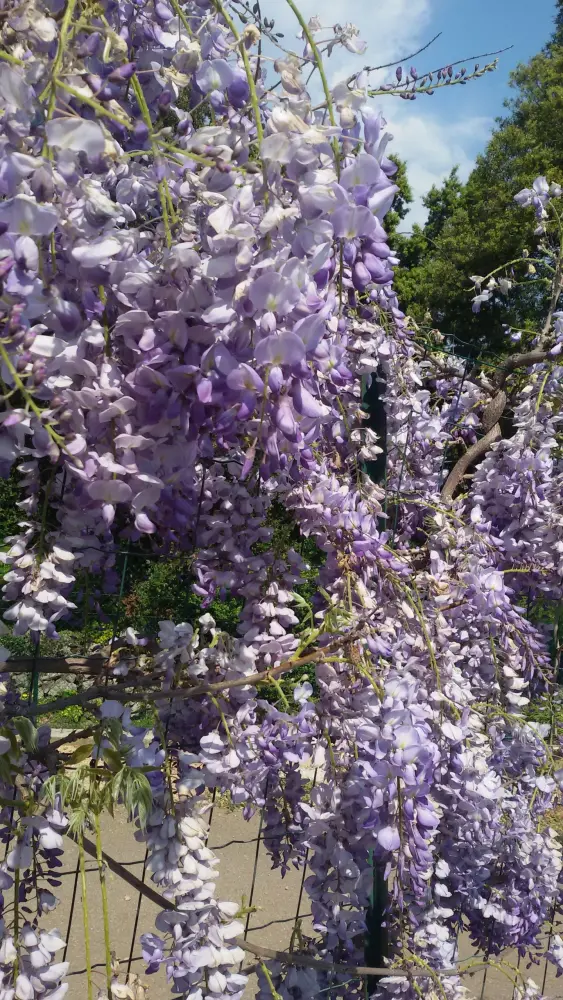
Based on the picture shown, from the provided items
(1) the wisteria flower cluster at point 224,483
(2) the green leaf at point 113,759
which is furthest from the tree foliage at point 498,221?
(2) the green leaf at point 113,759

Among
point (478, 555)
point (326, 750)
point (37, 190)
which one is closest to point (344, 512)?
point (326, 750)

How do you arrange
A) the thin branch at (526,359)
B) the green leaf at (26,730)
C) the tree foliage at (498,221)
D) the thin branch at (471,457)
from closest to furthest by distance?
the green leaf at (26,730), the thin branch at (526,359), the thin branch at (471,457), the tree foliage at (498,221)

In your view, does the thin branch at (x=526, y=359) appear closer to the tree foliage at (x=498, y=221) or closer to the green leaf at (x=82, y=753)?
the green leaf at (x=82, y=753)

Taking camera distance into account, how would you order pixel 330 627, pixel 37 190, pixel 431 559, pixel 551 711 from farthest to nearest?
pixel 551 711 < pixel 431 559 < pixel 330 627 < pixel 37 190

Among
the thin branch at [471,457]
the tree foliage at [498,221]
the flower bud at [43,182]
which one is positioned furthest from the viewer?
the tree foliage at [498,221]

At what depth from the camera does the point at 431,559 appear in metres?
1.77

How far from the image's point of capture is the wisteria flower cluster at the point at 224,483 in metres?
0.82

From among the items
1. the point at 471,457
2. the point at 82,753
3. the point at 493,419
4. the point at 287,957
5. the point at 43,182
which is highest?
the point at 493,419

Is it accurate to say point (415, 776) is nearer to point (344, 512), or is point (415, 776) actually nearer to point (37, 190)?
point (344, 512)

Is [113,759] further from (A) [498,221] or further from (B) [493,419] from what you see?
(A) [498,221]

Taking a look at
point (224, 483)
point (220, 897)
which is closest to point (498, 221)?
point (220, 897)

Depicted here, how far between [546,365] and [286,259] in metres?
2.12

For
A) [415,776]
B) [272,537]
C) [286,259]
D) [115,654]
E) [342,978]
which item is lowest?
[342,978]

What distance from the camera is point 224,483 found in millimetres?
1373
